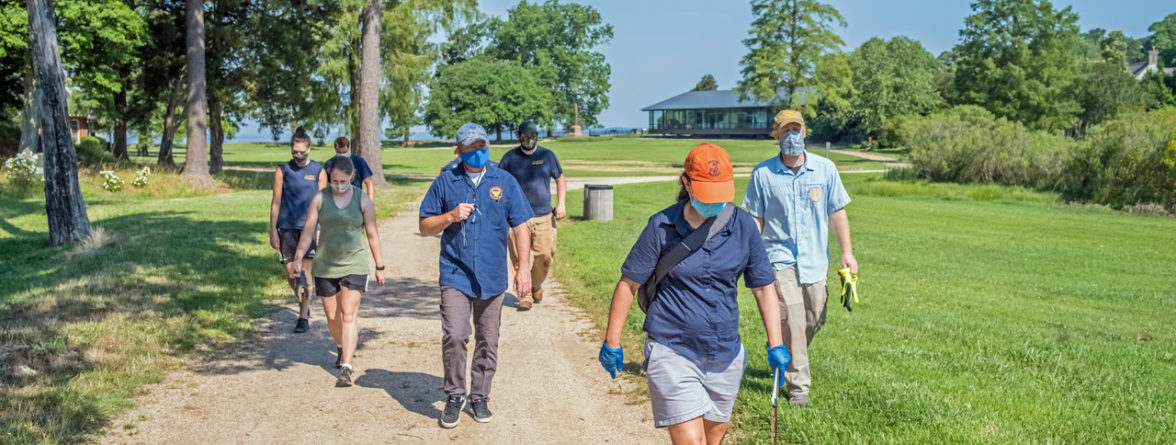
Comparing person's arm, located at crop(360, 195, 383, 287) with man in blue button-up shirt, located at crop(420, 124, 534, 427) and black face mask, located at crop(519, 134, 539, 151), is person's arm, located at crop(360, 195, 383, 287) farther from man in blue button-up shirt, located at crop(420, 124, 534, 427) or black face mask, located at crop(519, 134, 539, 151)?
black face mask, located at crop(519, 134, 539, 151)

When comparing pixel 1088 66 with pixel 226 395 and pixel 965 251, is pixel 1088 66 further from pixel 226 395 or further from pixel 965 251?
pixel 226 395

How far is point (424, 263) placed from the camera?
43.2ft

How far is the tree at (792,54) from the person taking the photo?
178ft

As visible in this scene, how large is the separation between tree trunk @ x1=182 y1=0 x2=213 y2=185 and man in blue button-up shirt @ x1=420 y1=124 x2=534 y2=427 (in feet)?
76.6

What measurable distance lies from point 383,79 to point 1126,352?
30565mm

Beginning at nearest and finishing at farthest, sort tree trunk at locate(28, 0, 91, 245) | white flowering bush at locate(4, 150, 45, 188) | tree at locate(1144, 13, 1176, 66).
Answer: tree trunk at locate(28, 0, 91, 245)
white flowering bush at locate(4, 150, 45, 188)
tree at locate(1144, 13, 1176, 66)

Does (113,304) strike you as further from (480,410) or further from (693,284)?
(693,284)

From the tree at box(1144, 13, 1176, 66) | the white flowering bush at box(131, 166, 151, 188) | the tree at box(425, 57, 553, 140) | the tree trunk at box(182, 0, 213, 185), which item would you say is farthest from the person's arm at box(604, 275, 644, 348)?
the tree at box(1144, 13, 1176, 66)

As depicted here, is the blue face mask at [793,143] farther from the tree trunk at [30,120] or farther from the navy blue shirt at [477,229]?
the tree trunk at [30,120]

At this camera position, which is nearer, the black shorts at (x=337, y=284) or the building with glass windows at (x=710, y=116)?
the black shorts at (x=337, y=284)

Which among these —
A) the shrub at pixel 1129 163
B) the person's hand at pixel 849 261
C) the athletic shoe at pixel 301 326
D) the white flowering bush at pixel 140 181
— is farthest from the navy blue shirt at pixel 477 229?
the shrub at pixel 1129 163

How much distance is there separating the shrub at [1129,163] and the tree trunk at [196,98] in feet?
91.0

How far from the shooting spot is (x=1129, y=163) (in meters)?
27.7

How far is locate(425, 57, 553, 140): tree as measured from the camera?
93000 millimetres
